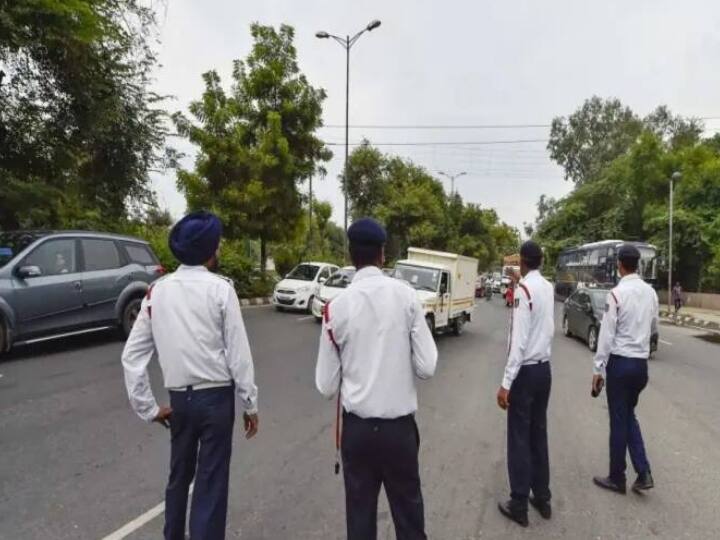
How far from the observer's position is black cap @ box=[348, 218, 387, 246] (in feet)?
8.96

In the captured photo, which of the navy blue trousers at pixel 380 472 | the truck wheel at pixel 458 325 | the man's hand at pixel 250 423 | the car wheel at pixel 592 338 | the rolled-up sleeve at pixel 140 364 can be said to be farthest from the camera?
the truck wheel at pixel 458 325

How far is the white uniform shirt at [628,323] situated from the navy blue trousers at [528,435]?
70 cm

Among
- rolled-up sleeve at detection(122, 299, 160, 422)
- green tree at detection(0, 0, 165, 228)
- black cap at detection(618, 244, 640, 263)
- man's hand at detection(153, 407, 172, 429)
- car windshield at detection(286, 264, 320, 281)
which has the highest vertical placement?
green tree at detection(0, 0, 165, 228)

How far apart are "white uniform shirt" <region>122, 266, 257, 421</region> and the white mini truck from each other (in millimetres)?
9471

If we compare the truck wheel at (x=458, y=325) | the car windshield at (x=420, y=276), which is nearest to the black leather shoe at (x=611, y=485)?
the car windshield at (x=420, y=276)

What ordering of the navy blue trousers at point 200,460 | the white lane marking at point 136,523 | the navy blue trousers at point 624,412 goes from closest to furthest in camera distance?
the navy blue trousers at point 200,460, the white lane marking at point 136,523, the navy blue trousers at point 624,412

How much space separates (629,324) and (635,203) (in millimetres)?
39327

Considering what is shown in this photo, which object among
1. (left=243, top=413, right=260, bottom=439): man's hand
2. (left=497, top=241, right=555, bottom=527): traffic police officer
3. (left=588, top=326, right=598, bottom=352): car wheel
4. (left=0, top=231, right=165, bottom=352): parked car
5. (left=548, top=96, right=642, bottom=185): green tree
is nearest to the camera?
(left=243, top=413, right=260, bottom=439): man's hand

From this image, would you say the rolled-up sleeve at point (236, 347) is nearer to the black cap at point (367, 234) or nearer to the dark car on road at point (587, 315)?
the black cap at point (367, 234)

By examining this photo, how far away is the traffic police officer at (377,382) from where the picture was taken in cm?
264

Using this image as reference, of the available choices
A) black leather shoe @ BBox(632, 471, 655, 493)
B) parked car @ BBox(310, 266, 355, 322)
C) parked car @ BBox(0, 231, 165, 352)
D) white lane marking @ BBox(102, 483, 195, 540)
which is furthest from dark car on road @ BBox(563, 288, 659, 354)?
white lane marking @ BBox(102, 483, 195, 540)

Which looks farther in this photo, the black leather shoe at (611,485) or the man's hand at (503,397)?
the black leather shoe at (611,485)

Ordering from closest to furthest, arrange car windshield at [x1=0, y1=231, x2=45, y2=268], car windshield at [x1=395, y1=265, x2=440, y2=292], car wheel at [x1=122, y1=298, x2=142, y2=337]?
1. car windshield at [x1=0, y1=231, x2=45, y2=268]
2. car wheel at [x1=122, y1=298, x2=142, y2=337]
3. car windshield at [x1=395, y1=265, x2=440, y2=292]

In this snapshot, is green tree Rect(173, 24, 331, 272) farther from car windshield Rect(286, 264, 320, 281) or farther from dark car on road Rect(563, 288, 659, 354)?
dark car on road Rect(563, 288, 659, 354)
